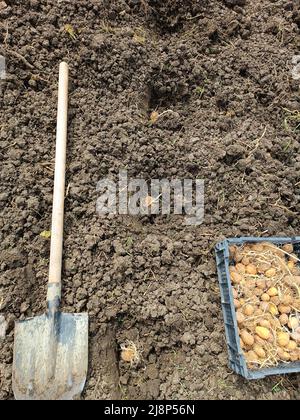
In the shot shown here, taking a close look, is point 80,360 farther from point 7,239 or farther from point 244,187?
point 244,187

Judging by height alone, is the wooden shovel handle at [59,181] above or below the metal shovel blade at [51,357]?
above

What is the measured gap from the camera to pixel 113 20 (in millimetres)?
2580

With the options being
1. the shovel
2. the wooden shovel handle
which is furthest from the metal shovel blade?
the wooden shovel handle

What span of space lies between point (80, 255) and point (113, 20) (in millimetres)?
1816

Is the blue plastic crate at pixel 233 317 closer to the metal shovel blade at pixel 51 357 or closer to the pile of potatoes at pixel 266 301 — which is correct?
the pile of potatoes at pixel 266 301

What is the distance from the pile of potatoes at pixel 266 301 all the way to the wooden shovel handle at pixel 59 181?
3.42ft

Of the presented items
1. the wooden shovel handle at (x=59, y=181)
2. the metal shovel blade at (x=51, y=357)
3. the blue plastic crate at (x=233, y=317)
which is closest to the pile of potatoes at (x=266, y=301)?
the blue plastic crate at (x=233, y=317)

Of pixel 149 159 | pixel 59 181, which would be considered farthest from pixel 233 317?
pixel 59 181

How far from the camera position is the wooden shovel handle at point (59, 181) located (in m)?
1.96

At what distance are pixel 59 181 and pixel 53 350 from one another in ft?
3.21

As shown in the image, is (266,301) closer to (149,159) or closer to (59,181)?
(149,159)

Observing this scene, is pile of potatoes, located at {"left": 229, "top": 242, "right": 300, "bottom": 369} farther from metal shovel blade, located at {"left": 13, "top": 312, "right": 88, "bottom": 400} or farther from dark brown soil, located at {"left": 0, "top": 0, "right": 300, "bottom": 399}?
metal shovel blade, located at {"left": 13, "top": 312, "right": 88, "bottom": 400}

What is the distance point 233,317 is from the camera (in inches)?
73.3

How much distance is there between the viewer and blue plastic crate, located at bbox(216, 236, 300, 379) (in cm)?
178
